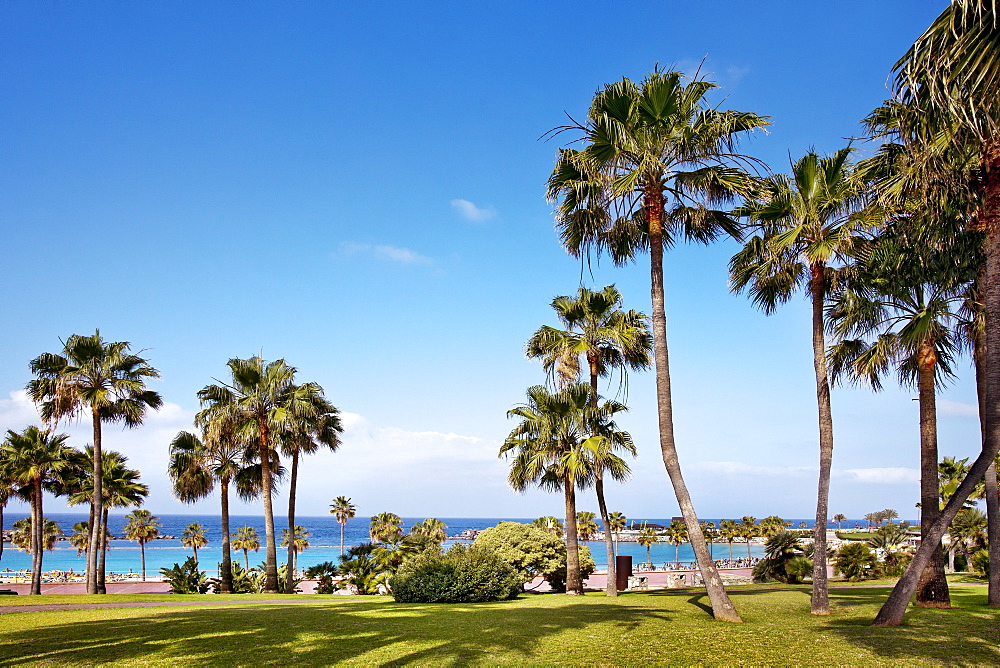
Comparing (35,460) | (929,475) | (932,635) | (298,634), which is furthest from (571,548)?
(35,460)

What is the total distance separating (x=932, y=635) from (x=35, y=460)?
124ft

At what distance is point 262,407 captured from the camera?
1183 inches

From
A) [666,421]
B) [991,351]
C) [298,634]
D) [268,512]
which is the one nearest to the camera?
[991,351]

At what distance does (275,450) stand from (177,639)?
67.5 feet

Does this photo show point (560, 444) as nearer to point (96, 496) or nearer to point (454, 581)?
point (454, 581)

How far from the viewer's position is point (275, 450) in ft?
102

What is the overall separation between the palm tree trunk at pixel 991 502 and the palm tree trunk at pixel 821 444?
3.34 m

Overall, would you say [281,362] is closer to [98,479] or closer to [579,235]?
[98,479]

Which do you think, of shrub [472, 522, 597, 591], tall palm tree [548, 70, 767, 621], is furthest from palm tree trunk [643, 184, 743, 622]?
shrub [472, 522, 597, 591]

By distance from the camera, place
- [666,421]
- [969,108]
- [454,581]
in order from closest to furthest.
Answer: [969,108], [666,421], [454,581]

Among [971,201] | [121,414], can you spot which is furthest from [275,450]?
[971,201]

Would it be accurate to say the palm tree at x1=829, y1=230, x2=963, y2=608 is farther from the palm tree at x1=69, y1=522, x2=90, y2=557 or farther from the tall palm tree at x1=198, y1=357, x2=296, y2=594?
the palm tree at x1=69, y1=522, x2=90, y2=557

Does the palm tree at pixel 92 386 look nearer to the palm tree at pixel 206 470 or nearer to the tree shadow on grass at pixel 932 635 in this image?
the palm tree at pixel 206 470

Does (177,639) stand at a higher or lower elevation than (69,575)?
higher
